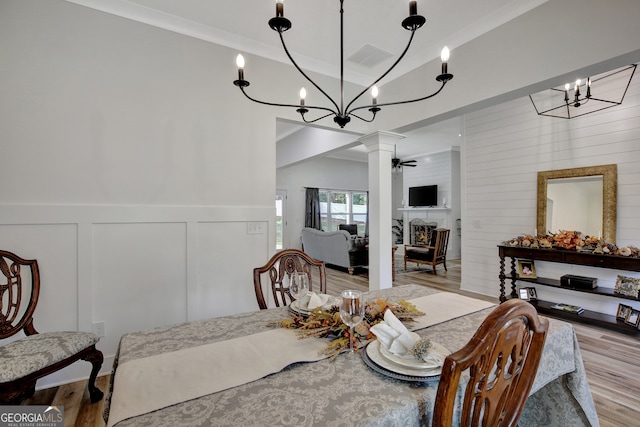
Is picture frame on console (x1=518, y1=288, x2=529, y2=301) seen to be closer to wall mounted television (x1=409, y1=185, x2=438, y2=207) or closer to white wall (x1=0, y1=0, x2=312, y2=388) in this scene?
white wall (x1=0, y1=0, x2=312, y2=388)

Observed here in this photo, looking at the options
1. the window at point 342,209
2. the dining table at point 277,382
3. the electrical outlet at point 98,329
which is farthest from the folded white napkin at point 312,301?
the window at point 342,209

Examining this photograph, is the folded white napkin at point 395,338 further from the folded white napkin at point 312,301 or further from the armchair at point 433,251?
the armchair at point 433,251

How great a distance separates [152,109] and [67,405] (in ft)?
6.91

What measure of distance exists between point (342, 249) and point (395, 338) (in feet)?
16.7

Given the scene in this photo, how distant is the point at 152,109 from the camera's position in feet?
7.91

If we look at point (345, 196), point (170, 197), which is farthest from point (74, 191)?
point (345, 196)

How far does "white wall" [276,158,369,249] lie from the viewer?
8562 millimetres

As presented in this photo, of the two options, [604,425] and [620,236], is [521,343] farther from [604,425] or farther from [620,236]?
[620,236]

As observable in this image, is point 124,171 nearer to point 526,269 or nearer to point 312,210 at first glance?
point 526,269

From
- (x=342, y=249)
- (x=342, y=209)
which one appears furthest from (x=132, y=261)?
(x=342, y=209)

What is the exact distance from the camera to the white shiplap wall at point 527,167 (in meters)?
3.21

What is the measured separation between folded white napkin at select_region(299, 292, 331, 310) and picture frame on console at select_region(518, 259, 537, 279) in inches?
138

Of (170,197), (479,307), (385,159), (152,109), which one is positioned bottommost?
(479,307)

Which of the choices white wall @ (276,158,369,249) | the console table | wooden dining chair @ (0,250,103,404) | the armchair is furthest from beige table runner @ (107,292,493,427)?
white wall @ (276,158,369,249)
